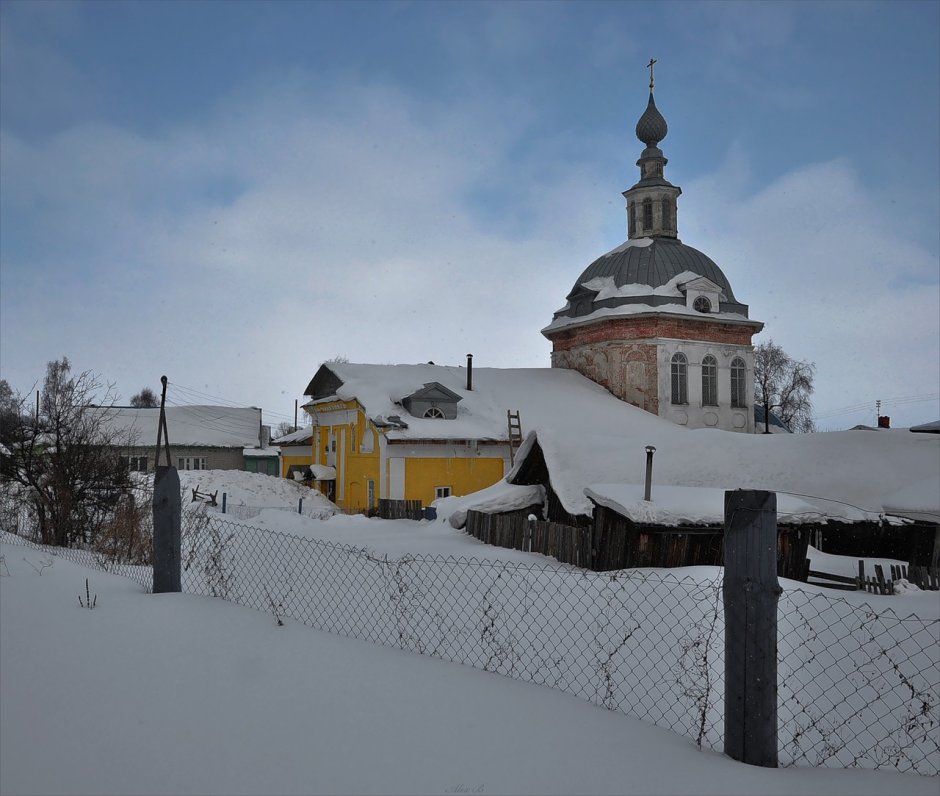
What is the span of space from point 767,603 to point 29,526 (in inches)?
647

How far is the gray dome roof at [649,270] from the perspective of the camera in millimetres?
36000

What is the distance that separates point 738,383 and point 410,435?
17.3 meters

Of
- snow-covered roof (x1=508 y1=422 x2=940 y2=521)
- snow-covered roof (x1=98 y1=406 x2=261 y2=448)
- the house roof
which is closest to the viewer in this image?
snow-covered roof (x1=508 y1=422 x2=940 y2=521)

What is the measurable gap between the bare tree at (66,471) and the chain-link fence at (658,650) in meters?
5.10

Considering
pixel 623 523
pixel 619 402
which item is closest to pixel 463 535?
pixel 623 523

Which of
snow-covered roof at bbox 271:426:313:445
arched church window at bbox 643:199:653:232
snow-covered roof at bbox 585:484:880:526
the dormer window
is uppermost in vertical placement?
arched church window at bbox 643:199:653:232

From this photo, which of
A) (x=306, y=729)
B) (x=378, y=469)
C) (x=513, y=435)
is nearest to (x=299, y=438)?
(x=378, y=469)

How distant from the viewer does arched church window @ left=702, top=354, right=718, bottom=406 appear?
3581 centimetres

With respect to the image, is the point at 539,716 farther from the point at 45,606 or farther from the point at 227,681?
the point at 45,606

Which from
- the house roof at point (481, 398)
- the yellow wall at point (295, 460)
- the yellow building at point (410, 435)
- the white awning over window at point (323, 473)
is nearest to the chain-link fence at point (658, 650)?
the yellow building at point (410, 435)

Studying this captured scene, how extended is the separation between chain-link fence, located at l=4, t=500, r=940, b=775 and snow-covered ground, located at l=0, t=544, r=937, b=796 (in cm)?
71

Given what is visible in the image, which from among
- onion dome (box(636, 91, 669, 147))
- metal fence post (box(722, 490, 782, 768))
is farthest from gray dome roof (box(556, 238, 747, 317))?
metal fence post (box(722, 490, 782, 768))

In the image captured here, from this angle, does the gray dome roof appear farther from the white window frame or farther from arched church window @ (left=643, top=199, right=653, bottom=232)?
the white window frame

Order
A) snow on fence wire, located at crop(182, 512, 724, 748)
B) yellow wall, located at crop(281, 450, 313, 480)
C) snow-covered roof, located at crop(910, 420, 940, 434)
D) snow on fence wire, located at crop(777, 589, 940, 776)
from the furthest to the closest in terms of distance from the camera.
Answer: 1. yellow wall, located at crop(281, 450, 313, 480)
2. snow-covered roof, located at crop(910, 420, 940, 434)
3. snow on fence wire, located at crop(182, 512, 724, 748)
4. snow on fence wire, located at crop(777, 589, 940, 776)
